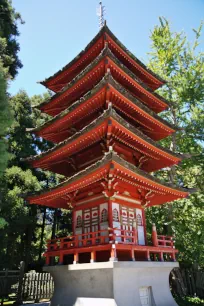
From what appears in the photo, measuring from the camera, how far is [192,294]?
1566cm

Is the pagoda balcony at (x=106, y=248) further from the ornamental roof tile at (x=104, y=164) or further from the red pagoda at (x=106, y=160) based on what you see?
the ornamental roof tile at (x=104, y=164)

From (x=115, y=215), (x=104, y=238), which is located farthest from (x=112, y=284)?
(x=115, y=215)

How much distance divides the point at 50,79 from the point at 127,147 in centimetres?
729

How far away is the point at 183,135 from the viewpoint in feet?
63.7

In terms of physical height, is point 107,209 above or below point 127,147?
below

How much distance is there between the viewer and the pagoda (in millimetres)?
10047

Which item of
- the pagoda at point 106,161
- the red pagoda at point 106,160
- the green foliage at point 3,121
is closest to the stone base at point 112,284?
the pagoda at point 106,161

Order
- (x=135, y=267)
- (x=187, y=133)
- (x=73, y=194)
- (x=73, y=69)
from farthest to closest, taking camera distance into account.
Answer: (x=187, y=133)
(x=73, y=69)
(x=73, y=194)
(x=135, y=267)

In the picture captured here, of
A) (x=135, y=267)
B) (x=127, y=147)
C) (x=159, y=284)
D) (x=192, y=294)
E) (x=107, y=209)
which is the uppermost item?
(x=127, y=147)

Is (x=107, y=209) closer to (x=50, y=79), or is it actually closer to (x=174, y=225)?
(x=174, y=225)

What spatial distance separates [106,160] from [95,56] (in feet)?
27.3

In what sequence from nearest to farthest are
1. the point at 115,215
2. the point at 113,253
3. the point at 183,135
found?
the point at 113,253 → the point at 115,215 → the point at 183,135

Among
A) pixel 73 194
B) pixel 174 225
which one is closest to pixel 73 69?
pixel 73 194

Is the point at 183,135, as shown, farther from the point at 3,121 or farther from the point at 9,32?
the point at 9,32
